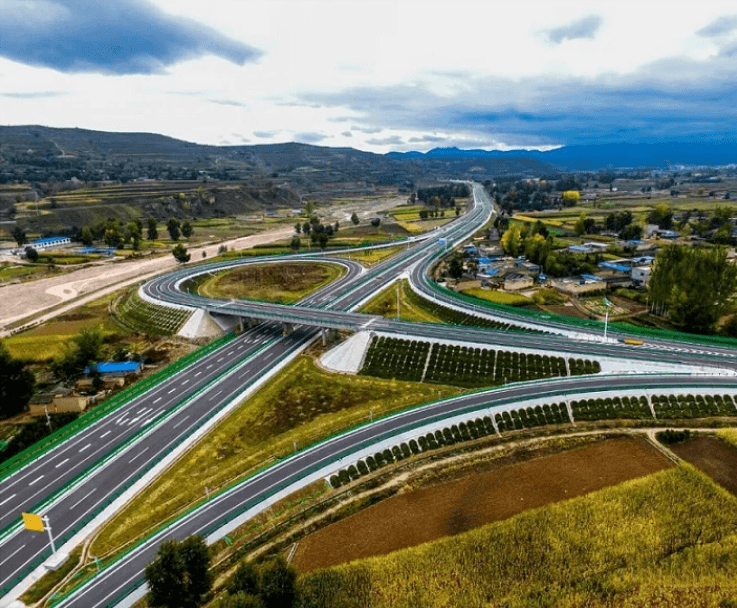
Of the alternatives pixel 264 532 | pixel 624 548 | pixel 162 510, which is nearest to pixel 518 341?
pixel 624 548

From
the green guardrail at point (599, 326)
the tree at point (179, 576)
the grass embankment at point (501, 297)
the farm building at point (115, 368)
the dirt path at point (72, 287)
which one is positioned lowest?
the dirt path at point (72, 287)

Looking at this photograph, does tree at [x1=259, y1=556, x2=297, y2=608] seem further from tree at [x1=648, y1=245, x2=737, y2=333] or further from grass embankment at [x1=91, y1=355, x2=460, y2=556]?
tree at [x1=648, y1=245, x2=737, y2=333]

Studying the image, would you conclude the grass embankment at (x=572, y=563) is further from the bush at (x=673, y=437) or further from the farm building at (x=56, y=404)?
the farm building at (x=56, y=404)

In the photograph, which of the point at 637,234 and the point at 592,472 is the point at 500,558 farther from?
the point at 637,234

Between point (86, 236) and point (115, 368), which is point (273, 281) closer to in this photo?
point (115, 368)

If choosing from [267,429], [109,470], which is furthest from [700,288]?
[109,470]

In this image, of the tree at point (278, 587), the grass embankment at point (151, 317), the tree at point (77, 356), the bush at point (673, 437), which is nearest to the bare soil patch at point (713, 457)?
the bush at point (673, 437)

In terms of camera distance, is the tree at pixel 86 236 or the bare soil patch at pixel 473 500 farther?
the tree at pixel 86 236

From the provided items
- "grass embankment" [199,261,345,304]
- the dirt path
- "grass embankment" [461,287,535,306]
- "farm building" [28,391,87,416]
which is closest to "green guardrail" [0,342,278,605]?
"farm building" [28,391,87,416]
